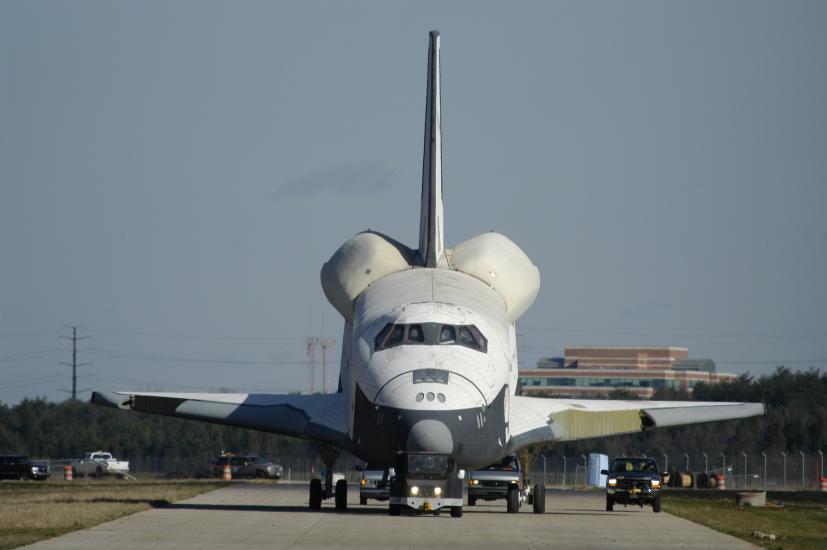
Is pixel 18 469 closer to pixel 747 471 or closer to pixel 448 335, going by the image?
pixel 747 471

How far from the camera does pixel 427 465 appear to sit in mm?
27781

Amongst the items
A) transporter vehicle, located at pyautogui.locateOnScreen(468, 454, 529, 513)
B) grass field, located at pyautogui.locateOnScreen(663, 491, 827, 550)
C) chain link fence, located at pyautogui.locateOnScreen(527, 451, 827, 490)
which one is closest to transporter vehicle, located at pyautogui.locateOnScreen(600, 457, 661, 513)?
grass field, located at pyautogui.locateOnScreen(663, 491, 827, 550)

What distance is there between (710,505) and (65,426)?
6463 cm

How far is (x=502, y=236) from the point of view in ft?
126

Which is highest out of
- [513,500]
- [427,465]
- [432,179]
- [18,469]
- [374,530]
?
[432,179]

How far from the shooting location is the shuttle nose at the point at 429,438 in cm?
2761

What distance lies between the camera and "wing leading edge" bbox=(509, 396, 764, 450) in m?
34.4

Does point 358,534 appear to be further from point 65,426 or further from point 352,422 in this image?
point 65,426

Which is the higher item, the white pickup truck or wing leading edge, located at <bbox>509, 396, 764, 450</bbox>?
wing leading edge, located at <bbox>509, 396, 764, 450</bbox>

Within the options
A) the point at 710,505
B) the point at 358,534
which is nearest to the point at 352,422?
the point at 358,534

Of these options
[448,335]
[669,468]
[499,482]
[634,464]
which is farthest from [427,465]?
[669,468]

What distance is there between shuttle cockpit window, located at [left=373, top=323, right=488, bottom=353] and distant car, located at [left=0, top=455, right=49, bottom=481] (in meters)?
37.1

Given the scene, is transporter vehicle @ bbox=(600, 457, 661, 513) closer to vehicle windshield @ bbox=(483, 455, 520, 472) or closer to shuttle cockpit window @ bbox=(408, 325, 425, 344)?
vehicle windshield @ bbox=(483, 455, 520, 472)

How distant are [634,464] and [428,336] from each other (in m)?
12.8
